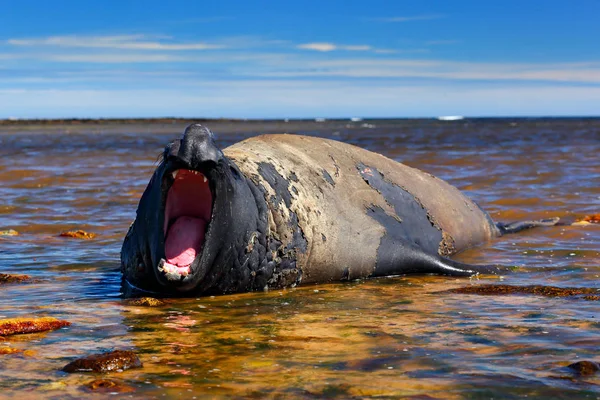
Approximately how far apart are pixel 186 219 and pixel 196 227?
0.08 m

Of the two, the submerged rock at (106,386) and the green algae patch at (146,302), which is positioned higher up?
the submerged rock at (106,386)

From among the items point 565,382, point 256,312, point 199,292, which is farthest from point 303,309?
point 565,382

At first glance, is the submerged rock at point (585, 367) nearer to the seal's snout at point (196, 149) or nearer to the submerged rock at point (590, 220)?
the seal's snout at point (196, 149)

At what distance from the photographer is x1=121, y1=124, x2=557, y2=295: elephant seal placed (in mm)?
5590

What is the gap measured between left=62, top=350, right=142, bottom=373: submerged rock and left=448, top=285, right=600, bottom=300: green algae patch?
2.66 metres

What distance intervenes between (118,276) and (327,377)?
3471 mm

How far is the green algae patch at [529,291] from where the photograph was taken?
18.6 feet

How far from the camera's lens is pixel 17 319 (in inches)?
184

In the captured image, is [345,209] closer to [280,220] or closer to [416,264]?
[416,264]

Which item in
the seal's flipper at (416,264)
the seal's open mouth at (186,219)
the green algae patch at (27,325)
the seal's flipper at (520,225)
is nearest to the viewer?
the green algae patch at (27,325)

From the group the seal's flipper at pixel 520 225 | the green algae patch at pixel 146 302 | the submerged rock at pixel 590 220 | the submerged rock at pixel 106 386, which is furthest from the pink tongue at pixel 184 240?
the submerged rock at pixel 590 220

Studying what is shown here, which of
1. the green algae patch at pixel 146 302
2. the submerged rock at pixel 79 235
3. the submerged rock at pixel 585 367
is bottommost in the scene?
the submerged rock at pixel 79 235

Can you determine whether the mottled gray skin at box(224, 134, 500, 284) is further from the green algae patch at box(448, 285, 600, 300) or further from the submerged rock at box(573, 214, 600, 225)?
the submerged rock at box(573, 214, 600, 225)

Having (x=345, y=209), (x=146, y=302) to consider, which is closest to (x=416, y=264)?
(x=345, y=209)
